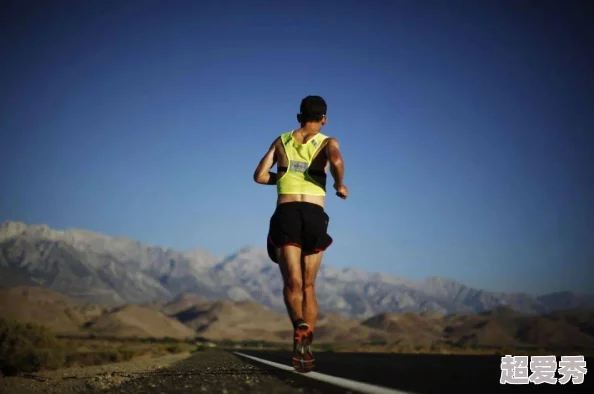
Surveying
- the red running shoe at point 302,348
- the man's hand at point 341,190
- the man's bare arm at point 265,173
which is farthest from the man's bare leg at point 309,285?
the man's bare arm at point 265,173

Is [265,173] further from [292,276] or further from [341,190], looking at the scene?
[292,276]

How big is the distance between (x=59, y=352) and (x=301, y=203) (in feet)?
100

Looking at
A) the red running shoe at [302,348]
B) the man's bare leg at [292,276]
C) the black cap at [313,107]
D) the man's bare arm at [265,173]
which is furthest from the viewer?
the man's bare arm at [265,173]

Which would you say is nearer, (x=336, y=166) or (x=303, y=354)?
(x=303, y=354)

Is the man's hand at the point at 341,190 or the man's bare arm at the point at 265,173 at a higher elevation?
the man's bare arm at the point at 265,173

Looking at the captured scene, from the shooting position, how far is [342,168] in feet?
23.2

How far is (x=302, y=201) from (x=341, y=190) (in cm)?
51

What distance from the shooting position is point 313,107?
24.1ft

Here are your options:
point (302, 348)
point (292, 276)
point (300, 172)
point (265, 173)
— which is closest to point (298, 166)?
point (300, 172)

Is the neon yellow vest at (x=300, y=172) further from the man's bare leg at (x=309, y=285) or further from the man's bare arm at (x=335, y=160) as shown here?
the man's bare leg at (x=309, y=285)

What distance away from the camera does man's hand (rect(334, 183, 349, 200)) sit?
7028 millimetres

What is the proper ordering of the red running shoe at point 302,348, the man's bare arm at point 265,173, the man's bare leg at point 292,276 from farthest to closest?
the man's bare arm at point 265,173, the man's bare leg at point 292,276, the red running shoe at point 302,348

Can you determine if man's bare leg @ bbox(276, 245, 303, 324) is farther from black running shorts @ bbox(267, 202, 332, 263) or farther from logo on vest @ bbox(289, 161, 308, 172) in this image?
logo on vest @ bbox(289, 161, 308, 172)

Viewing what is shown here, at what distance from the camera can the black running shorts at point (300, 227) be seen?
687 centimetres
